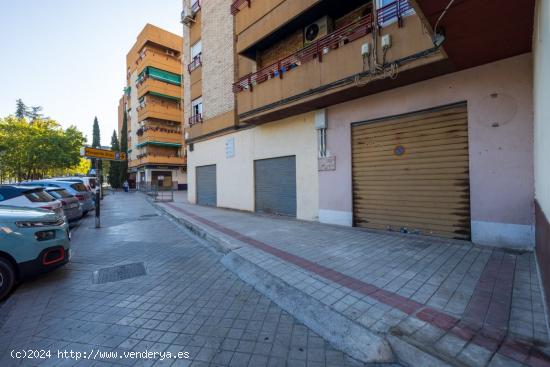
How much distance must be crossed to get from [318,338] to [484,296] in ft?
7.25

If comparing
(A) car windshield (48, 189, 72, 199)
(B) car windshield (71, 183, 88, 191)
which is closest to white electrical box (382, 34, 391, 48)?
(A) car windshield (48, 189, 72, 199)

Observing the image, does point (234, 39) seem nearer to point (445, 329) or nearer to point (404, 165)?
point (404, 165)

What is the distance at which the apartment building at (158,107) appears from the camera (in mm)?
33906

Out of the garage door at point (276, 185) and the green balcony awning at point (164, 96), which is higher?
the green balcony awning at point (164, 96)

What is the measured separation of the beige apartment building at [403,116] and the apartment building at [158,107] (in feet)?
89.2

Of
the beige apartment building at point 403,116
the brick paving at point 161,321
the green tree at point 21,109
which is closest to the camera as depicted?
the brick paving at point 161,321

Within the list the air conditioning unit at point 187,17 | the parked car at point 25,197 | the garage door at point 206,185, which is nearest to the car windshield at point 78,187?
the parked car at point 25,197

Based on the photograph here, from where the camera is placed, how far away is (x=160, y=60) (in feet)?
113

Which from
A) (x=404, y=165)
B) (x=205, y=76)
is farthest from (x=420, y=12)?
(x=205, y=76)

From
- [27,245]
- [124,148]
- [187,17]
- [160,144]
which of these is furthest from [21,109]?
[27,245]

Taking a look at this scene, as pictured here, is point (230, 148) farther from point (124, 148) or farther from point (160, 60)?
point (124, 148)

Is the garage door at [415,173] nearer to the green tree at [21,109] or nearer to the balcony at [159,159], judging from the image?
the balcony at [159,159]

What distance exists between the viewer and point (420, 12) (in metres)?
3.98

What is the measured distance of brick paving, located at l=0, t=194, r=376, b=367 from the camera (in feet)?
8.03
